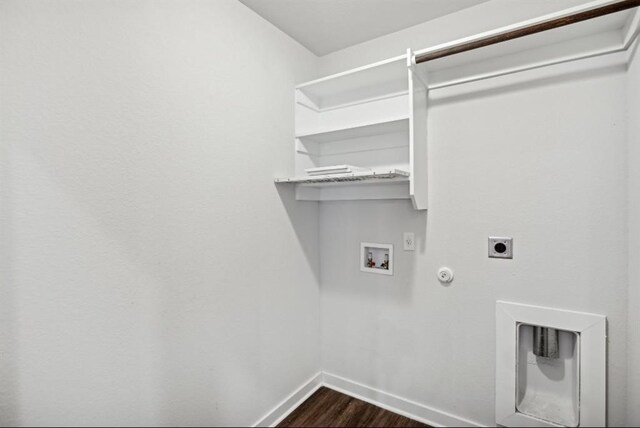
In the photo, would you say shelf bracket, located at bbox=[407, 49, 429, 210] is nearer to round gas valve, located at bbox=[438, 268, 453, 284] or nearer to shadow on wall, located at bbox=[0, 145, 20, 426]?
round gas valve, located at bbox=[438, 268, 453, 284]

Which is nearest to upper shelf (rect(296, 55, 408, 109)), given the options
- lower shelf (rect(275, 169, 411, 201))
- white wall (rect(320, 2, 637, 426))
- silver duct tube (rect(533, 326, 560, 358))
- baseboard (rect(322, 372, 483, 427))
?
white wall (rect(320, 2, 637, 426))

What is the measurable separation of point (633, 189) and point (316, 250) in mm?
1666

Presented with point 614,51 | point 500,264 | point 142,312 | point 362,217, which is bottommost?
point 142,312

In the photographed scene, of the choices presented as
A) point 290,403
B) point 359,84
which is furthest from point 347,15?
point 290,403

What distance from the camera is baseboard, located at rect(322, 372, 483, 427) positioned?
1752 millimetres

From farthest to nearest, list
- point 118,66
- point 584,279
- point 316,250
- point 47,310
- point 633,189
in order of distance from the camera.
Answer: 1. point 316,250
2. point 584,279
3. point 633,189
4. point 118,66
5. point 47,310

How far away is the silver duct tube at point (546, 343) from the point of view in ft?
4.91

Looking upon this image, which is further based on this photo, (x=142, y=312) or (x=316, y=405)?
(x=316, y=405)

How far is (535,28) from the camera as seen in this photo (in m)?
1.22

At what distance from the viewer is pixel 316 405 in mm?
1972

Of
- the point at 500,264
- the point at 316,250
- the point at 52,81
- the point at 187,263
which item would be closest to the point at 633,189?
the point at 500,264

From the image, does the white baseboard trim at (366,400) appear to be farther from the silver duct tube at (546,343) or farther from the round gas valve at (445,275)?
the round gas valve at (445,275)

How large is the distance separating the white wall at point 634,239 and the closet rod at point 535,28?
211mm

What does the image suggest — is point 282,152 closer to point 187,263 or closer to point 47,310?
point 187,263
